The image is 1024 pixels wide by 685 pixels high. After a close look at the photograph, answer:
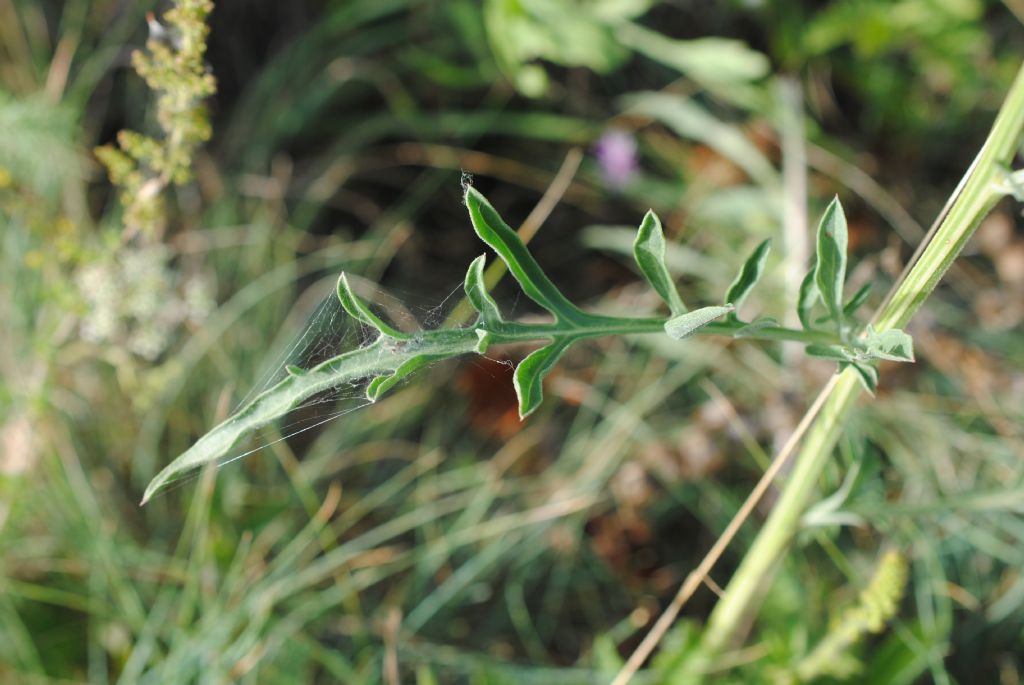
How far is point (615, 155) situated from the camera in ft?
7.47

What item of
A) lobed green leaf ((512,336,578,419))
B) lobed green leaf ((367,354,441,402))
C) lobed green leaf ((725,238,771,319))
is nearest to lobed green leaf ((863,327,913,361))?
lobed green leaf ((725,238,771,319))

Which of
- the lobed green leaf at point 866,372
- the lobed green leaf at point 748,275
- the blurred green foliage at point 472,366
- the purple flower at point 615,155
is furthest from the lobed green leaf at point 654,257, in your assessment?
the purple flower at point 615,155

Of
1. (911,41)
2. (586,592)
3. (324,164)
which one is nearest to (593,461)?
(586,592)

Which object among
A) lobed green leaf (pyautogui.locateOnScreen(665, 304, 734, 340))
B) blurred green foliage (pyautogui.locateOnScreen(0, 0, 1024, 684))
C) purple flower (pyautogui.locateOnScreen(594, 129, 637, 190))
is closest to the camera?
lobed green leaf (pyautogui.locateOnScreen(665, 304, 734, 340))

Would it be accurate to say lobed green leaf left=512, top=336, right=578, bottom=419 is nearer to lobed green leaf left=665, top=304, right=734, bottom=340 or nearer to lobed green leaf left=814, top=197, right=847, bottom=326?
lobed green leaf left=665, top=304, right=734, bottom=340

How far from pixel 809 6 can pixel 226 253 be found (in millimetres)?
1562

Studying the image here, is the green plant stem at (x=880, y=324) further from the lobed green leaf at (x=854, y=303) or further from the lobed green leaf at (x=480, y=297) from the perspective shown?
the lobed green leaf at (x=480, y=297)

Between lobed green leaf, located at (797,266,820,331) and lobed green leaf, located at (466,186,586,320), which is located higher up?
A: lobed green leaf, located at (466,186,586,320)

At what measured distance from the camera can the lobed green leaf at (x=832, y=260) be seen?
2.87ft

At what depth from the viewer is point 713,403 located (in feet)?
6.46

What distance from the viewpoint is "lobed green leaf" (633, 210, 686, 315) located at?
854 mm

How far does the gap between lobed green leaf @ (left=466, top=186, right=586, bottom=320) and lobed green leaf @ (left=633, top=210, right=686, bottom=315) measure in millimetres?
78

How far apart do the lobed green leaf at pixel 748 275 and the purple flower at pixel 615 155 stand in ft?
4.60

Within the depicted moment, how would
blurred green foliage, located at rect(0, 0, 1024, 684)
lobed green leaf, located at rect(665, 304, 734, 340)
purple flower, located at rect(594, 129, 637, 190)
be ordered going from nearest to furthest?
lobed green leaf, located at rect(665, 304, 734, 340) < blurred green foliage, located at rect(0, 0, 1024, 684) < purple flower, located at rect(594, 129, 637, 190)
